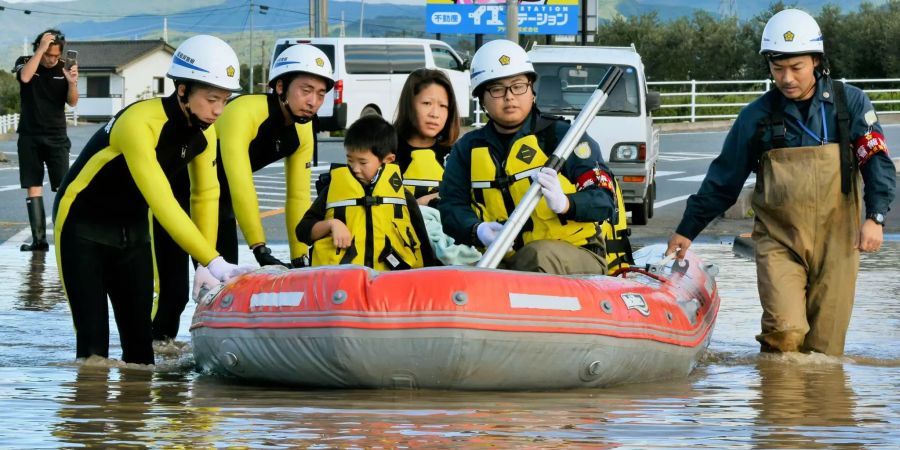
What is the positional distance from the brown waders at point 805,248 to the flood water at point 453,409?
0.20m

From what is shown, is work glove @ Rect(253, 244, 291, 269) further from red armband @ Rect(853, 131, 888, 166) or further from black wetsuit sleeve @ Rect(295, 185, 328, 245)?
red armband @ Rect(853, 131, 888, 166)

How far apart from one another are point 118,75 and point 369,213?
291 ft

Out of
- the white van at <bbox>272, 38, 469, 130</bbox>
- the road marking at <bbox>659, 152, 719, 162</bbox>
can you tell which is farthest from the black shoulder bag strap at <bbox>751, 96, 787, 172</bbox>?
the white van at <bbox>272, 38, 469, 130</bbox>

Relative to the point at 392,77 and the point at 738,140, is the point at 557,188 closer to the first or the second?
→ the point at 738,140

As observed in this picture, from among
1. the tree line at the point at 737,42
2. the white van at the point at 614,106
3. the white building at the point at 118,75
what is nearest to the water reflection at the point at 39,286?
the white van at the point at 614,106

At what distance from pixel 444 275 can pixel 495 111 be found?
128cm

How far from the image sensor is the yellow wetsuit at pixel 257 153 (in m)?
8.60

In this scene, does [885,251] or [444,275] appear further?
[885,251]

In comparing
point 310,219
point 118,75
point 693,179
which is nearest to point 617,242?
point 310,219

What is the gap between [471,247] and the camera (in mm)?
8734

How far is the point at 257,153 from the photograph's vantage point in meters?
9.02

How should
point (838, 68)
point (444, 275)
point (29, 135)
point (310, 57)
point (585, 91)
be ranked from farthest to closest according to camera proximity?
point (838, 68) → point (585, 91) → point (29, 135) → point (310, 57) → point (444, 275)

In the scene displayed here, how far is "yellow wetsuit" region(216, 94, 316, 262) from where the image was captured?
8.60 metres

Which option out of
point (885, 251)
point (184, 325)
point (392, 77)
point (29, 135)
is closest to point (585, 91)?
point (885, 251)
